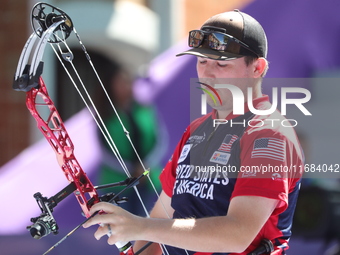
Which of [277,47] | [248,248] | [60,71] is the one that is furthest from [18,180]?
[60,71]

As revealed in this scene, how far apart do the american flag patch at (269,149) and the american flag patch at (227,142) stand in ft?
0.33

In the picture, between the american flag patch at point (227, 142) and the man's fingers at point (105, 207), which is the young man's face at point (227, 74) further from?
the man's fingers at point (105, 207)

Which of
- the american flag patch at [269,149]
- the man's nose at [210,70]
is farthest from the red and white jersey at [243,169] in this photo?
the man's nose at [210,70]

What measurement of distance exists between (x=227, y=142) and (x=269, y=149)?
0.16 meters

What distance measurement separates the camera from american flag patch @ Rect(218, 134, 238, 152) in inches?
70.0

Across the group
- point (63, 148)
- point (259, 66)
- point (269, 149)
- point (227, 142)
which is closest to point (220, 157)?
point (227, 142)

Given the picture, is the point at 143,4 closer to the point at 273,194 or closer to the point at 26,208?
the point at 26,208

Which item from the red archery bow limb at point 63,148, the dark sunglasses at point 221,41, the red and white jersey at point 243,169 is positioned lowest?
the red and white jersey at point 243,169

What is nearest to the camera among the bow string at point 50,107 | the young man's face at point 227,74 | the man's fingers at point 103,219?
the man's fingers at point 103,219

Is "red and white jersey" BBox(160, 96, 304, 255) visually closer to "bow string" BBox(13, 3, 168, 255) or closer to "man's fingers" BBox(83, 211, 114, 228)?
"bow string" BBox(13, 3, 168, 255)

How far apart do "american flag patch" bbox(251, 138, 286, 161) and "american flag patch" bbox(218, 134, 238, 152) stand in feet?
0.33

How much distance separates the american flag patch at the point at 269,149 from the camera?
1664 mm

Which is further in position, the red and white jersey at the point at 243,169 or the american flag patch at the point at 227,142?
the american flag patch at the point at 227,142

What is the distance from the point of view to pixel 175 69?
3.79m
